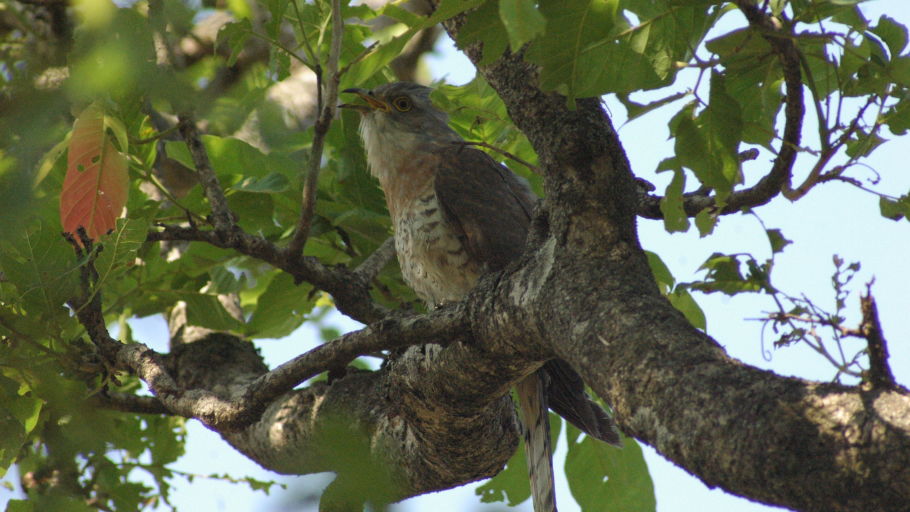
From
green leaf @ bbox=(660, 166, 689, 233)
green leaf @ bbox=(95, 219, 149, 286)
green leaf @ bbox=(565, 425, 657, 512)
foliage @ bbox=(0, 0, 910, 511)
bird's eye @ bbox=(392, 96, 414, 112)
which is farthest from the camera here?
bird's eye @ bbox=(392, 96, 414, 112)

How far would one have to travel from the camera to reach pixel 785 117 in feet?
5.99

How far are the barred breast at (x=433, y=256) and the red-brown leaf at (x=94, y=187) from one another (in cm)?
156

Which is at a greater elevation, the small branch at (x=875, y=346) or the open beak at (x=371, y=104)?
the open beak at (x=371, y=104)

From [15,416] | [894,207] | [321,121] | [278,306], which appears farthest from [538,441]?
[15,416]

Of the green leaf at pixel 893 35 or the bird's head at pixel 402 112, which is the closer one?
the green leaf at pixel 893 35

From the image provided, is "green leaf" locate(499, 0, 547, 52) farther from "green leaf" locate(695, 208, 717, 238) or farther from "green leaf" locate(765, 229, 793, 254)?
"green leaf" locate(765, 229, 793, 254)

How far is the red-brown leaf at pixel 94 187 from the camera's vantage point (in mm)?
2652

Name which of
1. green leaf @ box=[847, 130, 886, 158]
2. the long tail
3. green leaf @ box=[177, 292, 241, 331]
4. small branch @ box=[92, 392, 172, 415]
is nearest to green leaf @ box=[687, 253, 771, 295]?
green leaf @ box=[847, 130, 886, 158]

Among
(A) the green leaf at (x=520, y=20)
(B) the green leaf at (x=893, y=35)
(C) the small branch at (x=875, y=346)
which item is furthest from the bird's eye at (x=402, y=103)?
(C) the small branch at (x=875, y=346)

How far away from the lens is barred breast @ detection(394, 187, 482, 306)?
4012 mm

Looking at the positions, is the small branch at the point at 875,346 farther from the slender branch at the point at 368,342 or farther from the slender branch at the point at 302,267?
the slender branch at the point at 302,267

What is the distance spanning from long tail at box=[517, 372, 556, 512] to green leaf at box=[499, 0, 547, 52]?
8.58 feet

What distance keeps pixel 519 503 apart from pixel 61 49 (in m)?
3.27

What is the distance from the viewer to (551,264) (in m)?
2.21
